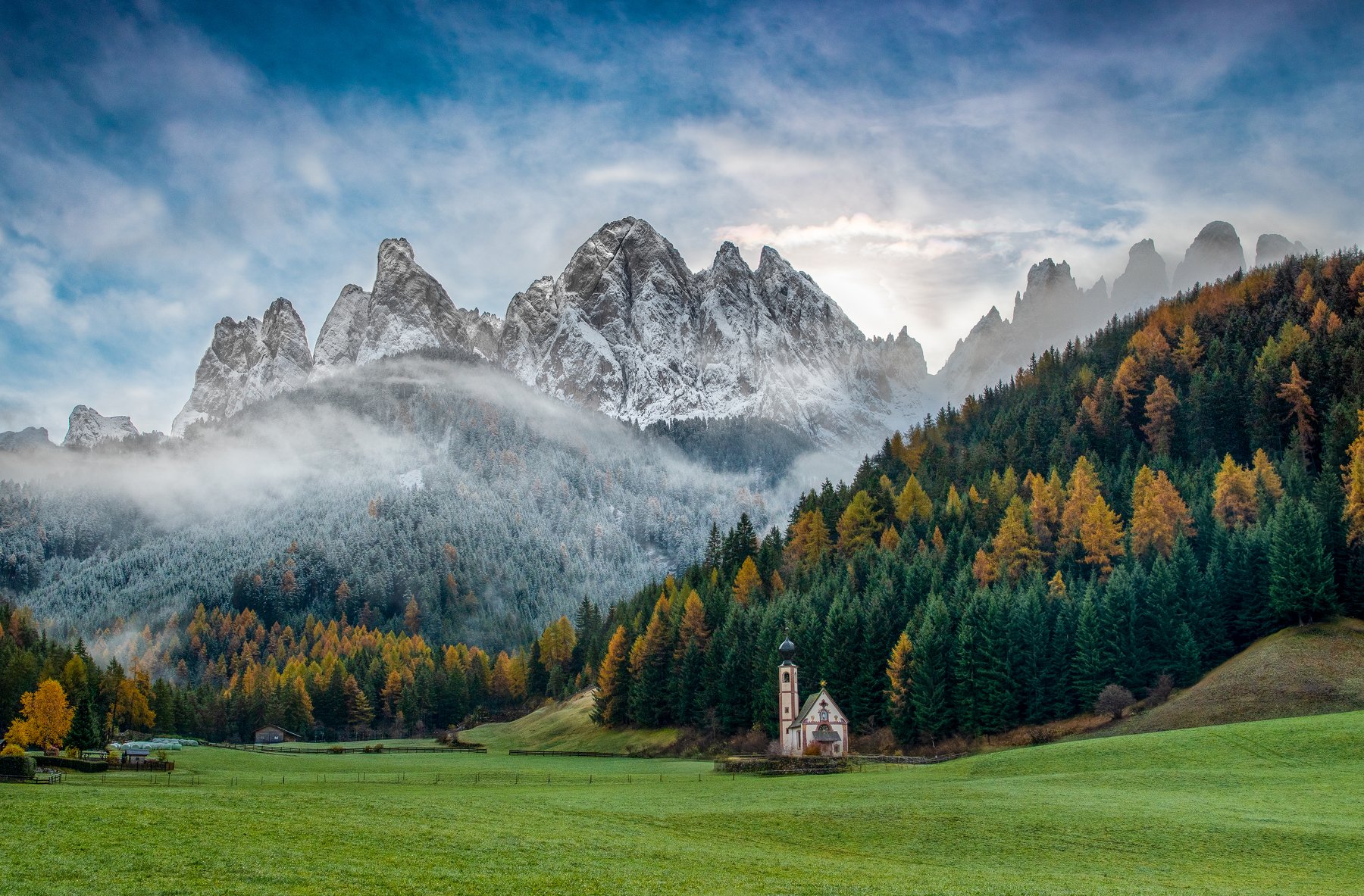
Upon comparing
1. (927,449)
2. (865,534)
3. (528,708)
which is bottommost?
(528,708)

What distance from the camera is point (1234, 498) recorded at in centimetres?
9006

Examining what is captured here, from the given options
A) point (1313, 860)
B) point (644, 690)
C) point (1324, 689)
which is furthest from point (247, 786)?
point (1324, 689)

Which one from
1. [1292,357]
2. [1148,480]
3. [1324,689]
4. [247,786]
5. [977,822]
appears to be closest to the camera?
[977,822]

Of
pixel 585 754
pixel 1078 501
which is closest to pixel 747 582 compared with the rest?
pixel 585 754

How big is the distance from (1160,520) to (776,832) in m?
64.7

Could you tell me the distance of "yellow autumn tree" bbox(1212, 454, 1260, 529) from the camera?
291ft

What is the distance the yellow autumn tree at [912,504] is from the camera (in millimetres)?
118438

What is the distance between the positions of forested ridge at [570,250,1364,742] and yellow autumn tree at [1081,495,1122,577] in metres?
0.21

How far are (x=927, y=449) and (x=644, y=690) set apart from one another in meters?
62.9

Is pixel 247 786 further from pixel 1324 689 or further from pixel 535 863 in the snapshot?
pixel 1324 689

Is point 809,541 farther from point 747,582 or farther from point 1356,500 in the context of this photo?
point 1356,500

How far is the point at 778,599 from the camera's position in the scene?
10238cm

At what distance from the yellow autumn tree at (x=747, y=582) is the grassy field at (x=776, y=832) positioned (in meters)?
58.1

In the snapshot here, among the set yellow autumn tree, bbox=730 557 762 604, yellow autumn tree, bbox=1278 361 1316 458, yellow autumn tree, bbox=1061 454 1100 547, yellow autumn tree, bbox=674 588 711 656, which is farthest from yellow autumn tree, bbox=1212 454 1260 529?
yellow autumn tree, bbox=674 588 711 656
